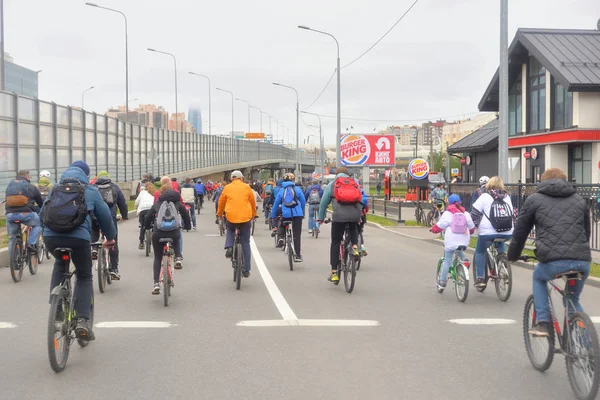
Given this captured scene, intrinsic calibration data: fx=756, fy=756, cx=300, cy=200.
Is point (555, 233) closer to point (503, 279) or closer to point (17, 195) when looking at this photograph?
point (503, 279)

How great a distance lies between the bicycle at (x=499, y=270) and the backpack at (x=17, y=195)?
7.27 metres

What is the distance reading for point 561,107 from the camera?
37656 mm

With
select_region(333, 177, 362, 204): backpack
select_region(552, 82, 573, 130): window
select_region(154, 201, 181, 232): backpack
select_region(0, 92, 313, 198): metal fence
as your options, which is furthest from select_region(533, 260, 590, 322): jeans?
select_region(552, 82, 573, 130): window

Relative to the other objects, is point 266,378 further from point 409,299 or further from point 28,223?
point 28,223

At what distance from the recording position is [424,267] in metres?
14.1

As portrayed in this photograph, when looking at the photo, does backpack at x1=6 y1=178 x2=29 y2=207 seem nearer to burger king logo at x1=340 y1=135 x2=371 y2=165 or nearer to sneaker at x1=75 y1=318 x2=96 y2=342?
sneaker at x1=75 y1=318 x2=96 y2=342

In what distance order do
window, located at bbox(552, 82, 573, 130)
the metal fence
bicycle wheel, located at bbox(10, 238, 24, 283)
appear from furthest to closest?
window, located at bbox(552, 82, 573, 130)
the metal fence
bicycle wheel, located at bbox(10, 238, 24, 283)

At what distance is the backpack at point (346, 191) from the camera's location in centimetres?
1070

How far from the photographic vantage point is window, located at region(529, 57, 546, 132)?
129 feet

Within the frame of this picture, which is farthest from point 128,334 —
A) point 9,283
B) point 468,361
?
point 9,283

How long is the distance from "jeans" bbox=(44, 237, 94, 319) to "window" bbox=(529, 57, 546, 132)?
35.8m

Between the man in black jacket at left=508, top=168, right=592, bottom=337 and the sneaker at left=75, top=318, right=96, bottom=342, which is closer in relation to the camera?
the man in black jacket at left=508, top=168, right=592, bottom=337

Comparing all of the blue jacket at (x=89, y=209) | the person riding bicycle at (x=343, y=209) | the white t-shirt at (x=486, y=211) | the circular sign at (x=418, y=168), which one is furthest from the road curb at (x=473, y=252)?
the circular sign at (x=418, y=168)

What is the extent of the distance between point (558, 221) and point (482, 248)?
14.4 ft
